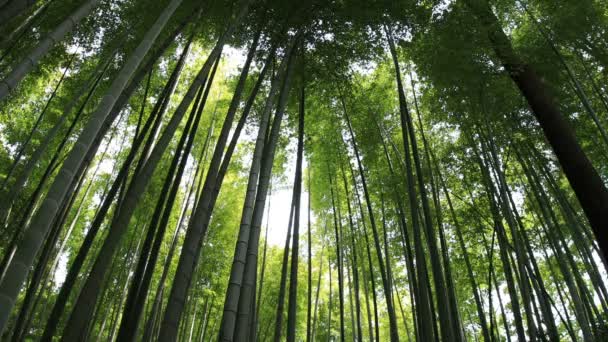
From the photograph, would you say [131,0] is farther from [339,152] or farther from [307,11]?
[339,152]

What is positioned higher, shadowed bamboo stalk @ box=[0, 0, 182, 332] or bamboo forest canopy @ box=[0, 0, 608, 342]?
bamboo forest canopy @ box=[0, 0, 608, 342]

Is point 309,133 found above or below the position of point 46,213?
above

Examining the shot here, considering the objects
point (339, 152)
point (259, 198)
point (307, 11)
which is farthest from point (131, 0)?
point (339, 152)

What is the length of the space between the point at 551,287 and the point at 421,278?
8.04 metres

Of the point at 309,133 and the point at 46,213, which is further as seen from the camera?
the point at 309,133

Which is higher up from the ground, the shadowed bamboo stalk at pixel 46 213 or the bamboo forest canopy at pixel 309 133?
the bamboo forest canopy at pixel 309 133

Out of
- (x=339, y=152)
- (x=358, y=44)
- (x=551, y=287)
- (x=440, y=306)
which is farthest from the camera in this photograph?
(x=551, y=287)

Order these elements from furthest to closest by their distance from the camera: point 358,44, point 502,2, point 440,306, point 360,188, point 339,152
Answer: point 360,188
point 339,152
point 358,44
point 502,2
point 440,306

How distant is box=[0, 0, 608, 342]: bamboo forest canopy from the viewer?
241 cm

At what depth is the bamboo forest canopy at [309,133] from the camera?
2.41 meters

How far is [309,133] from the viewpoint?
638cm

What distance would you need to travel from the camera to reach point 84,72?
5180mm

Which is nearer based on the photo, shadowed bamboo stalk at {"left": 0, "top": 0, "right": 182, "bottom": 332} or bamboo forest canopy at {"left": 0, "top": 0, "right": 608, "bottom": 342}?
shadowed bamboo stalk at {"left": 0, "top": 0, "right": 182, "bottom": 332}

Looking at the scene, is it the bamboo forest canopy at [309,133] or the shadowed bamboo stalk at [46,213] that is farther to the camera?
the bamboo forest canopy at [309,133]
